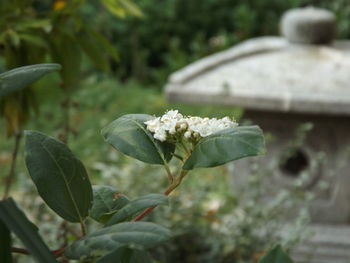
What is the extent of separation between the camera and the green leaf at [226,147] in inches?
31.3

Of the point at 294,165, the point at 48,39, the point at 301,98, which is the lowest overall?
the point at 294,165

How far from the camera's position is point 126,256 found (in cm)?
70

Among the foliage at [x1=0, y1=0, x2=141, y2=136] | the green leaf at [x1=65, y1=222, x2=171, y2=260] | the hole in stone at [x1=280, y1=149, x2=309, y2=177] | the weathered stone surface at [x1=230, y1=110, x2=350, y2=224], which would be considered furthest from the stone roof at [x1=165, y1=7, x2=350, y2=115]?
the green leaf at [x1=65, y1=222, x2=171, y2=260]

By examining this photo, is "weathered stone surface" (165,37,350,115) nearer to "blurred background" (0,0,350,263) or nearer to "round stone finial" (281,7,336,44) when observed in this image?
"round stone finial" (281,7,336,44)

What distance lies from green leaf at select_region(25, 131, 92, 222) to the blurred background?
1.56 feet

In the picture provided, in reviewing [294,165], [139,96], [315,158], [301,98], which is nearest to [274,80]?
[301,98]

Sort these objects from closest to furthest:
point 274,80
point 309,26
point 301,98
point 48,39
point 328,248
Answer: point 48,39 < point 301,98 < point 274,80 < point 328,248 < point 309,26

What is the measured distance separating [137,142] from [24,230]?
0.23 metres

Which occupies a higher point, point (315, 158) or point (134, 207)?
point (134, 207)

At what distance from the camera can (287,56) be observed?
4.04m

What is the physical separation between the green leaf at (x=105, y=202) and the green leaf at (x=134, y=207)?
5 cm

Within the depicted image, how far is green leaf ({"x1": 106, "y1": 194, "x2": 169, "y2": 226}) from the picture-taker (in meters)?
0.83

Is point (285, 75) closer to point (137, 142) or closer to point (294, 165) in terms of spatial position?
point (294, 165)

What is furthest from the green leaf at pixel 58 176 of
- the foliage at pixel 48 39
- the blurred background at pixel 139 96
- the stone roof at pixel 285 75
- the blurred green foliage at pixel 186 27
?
the blurred green foliage at pixel 186 27
